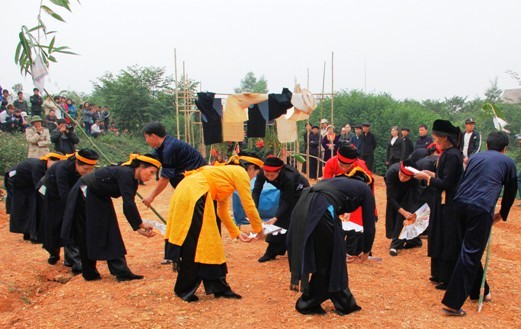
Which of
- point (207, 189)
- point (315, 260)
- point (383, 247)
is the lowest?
point (383, 247)

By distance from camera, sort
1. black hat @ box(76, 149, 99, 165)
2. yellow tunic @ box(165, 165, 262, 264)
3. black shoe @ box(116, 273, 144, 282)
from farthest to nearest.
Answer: black hat @ box(76, 149, 99, 165) < black shoe @ box(116, 273, 144, 282) < yellow tunic @ box(165, 165, 262, 264)

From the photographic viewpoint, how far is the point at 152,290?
5.14 metres

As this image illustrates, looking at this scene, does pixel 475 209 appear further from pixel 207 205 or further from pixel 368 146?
pixel 368 146

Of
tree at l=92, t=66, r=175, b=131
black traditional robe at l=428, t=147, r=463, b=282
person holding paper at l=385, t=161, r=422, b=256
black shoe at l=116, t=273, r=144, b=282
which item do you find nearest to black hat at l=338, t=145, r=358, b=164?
black traditional robe at l=428, t=147, r=463, b=282

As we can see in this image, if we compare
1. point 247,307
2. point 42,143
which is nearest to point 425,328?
Answer: point 247,307

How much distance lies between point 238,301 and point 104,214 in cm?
177

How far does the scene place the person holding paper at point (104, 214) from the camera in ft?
17.3

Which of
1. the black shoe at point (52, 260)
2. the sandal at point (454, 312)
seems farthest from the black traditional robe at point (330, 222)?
the black shoe at point (52, 260)

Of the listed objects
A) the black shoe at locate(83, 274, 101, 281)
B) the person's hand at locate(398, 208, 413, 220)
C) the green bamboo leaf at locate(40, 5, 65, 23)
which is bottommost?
the black shoe at locate(83, 274, 101, 281)

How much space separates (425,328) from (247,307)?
5.03 feet

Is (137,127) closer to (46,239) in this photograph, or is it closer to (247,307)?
(46,239)

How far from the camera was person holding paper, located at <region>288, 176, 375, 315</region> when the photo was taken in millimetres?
4281

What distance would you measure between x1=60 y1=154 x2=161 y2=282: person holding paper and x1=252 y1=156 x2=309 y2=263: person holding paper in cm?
137

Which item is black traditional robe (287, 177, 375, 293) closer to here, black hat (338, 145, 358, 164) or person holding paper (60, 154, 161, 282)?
black hat (338, 145, 358, 164)
